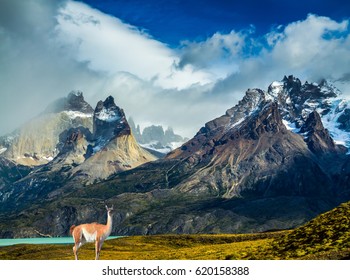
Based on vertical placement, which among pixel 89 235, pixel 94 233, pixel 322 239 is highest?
pixel 94 233

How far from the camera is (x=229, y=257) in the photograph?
6450cm

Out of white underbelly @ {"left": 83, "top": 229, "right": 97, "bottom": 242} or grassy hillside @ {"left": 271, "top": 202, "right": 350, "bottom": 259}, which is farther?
grassy hillside @ {"left": 271, "top": 202, "right": 350, "bottom": 259}

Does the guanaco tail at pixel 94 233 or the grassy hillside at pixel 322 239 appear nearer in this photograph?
the guanaco tail at pixel 94 233

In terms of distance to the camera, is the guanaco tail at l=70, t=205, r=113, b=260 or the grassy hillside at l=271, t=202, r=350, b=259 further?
the grassy hillside at l=271, t=202, r=350, b=259

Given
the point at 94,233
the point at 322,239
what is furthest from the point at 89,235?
the point at 322,239

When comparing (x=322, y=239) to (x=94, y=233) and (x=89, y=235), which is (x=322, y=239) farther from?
(x=89, y=235)

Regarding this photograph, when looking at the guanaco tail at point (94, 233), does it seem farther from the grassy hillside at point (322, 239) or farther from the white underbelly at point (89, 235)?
the grassy hillside at point (322, 239)

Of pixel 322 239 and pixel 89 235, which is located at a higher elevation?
pixel 89 235

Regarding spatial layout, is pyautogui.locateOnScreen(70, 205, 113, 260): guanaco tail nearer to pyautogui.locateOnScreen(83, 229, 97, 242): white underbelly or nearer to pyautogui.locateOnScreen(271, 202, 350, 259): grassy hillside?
Answer: pyautogui.locateOnScreen(83, 229, 97, 242): white underbelly

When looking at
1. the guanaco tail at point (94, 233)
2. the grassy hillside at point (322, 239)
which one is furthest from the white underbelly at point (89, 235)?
the grassy hillside at point (322, 239)

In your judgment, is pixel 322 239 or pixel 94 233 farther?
pixel 322 239

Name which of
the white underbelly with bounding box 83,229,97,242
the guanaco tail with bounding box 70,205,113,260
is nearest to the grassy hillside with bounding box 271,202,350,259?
the guanaco tail with bounding box 70,205,113,260

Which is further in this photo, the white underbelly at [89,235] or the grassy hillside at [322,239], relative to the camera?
the grassy hillside at [322,239]
